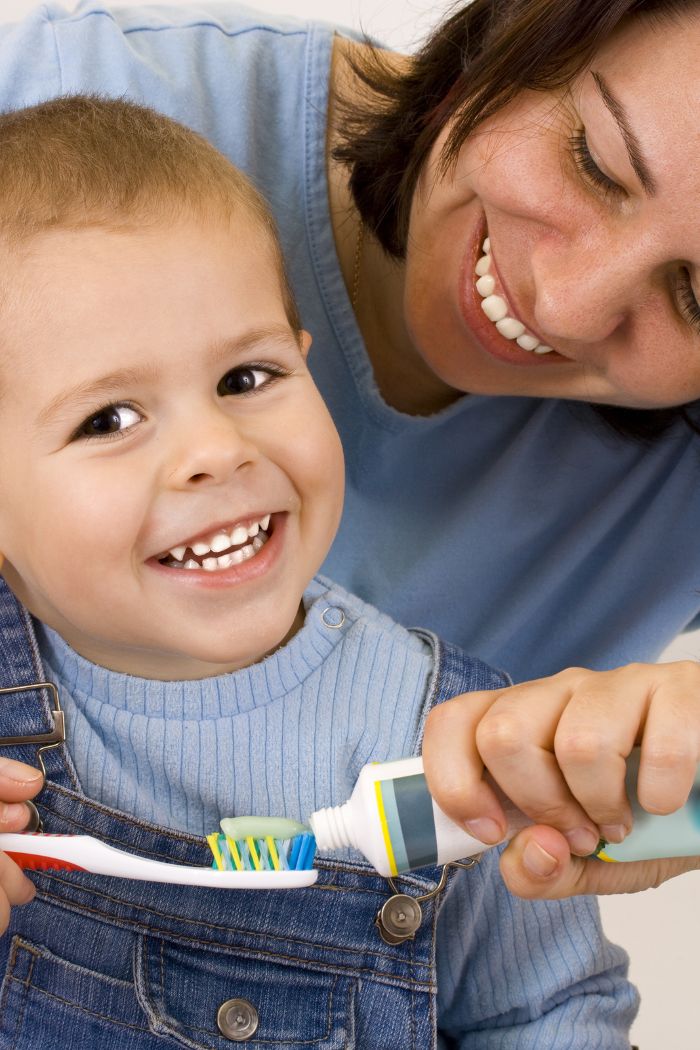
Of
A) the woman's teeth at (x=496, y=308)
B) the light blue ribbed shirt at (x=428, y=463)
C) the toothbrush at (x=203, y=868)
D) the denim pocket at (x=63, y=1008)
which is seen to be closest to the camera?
the toothbrush at (x=203, y=868)

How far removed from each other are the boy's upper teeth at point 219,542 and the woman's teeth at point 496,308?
326mm

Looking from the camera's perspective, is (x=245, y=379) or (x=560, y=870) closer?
(x=560, y=870)

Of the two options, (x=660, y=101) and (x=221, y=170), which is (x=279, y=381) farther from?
(x=660, y=101)

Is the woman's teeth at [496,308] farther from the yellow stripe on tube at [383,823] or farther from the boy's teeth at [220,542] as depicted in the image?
the yellow stripe on tube at [383,823]

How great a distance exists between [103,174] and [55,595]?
28 cm

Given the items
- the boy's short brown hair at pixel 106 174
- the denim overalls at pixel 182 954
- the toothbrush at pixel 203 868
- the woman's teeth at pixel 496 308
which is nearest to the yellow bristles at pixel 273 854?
the toothbrush at pixel 203 868

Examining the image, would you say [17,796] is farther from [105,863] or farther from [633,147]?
[633,147]

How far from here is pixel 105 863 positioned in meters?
0.76

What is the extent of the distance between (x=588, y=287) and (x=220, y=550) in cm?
33

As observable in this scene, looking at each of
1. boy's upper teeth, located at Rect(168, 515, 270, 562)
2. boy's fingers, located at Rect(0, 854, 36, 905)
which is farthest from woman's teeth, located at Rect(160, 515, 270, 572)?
boy's fingers, located at Rect(0, 854, 36, 905)

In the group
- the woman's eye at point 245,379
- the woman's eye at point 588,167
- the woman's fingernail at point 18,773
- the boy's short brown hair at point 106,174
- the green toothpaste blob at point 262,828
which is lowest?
the green toothpaste blob at point 262,828

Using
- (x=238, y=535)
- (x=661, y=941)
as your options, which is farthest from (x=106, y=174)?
(x=661, y=941)

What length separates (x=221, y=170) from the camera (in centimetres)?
85

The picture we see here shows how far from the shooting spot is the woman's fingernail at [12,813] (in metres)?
0.79
